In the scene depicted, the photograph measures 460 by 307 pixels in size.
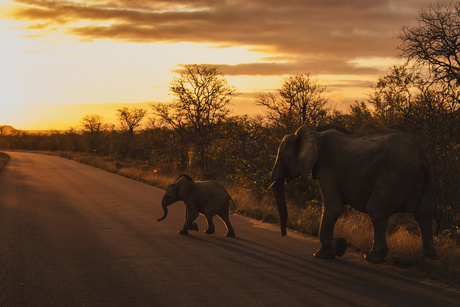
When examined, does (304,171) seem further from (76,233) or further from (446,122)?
(76,233)

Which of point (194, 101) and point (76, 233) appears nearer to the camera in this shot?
point (76, 233)

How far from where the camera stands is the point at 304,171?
7.10m

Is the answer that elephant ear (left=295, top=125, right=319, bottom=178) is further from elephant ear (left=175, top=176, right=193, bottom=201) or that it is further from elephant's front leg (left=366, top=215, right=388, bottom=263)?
elephant ear (left=175, top=176, right=193, bottom=201)

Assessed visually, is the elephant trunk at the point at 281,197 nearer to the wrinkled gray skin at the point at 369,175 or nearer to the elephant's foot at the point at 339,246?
the wrinkled gray skin at the point at 369,175

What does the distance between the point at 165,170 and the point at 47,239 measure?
827 inches

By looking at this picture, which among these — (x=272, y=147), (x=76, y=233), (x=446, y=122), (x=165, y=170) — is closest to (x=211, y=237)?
(x=76, y=233)

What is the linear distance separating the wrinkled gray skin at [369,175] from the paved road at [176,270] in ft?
2.21

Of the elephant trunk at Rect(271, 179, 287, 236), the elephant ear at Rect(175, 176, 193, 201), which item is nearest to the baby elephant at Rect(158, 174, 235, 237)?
the elephant ear at Rect(175, 176, 193, 201)

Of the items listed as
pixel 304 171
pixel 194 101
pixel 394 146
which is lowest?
pixel 304 171

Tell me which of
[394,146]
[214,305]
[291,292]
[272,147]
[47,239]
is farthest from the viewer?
[272,147]

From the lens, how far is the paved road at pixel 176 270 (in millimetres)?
5371

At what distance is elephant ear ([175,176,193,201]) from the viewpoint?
9578mm

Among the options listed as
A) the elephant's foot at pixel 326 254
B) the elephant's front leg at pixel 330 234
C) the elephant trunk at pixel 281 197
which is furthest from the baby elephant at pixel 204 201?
the elephant's front leg at pixel 330 234

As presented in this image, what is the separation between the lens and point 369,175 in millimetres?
6785
